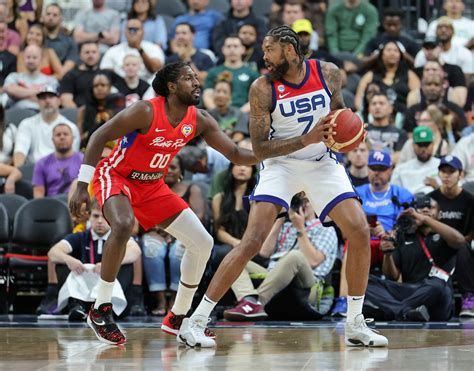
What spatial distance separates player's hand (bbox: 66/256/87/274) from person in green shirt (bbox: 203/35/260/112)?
13.7ft

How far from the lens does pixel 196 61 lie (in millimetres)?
15195

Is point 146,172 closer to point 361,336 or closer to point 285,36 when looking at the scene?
point 285,36

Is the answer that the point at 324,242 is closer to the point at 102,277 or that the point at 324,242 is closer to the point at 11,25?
the point at 102,277

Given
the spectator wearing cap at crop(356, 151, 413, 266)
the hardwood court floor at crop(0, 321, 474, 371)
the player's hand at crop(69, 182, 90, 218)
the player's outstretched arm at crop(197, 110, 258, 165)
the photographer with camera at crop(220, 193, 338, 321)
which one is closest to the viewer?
the hardwood court floor at crop(0, 321, 474, 371)

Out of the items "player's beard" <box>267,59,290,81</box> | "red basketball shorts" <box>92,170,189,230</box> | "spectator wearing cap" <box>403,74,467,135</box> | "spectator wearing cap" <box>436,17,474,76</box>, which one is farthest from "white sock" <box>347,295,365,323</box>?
"spectator wearing cap" <box>436,17,474,76</box>

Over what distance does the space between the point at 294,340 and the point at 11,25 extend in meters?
9.37

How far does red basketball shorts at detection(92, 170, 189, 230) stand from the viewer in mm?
8023

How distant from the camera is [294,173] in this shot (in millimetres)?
7793

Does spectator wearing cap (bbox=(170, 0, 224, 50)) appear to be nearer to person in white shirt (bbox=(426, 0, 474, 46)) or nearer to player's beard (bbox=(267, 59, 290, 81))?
person in white shirt (bbox=(426, 0, 474, 46))

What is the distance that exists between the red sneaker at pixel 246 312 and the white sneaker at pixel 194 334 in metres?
2.38

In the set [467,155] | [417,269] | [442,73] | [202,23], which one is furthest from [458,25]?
[417,269]

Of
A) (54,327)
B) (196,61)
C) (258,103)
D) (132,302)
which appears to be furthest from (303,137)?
(196,61)

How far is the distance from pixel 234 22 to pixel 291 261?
248 inches

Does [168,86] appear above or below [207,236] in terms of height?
above
